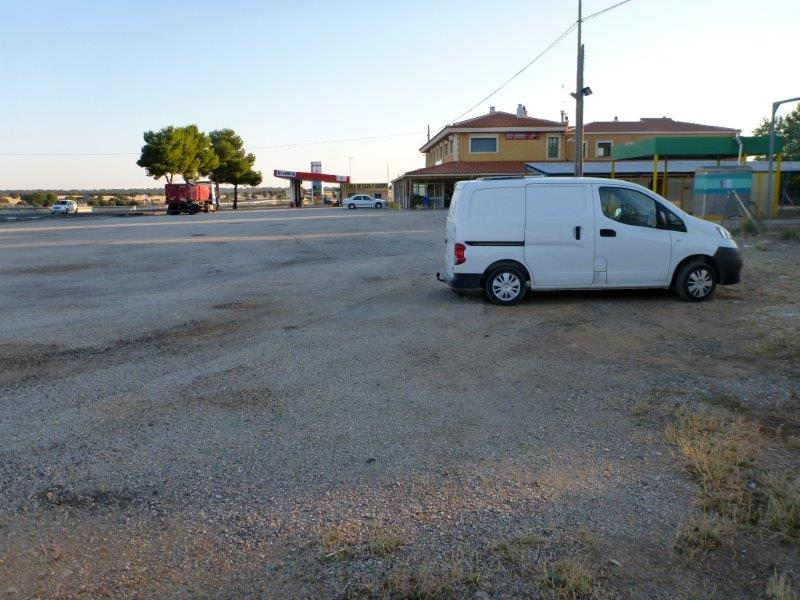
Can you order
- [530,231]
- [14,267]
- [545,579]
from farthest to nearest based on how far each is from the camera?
[14,267] < [530,231] < [545,579]

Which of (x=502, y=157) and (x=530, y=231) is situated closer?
(x=530, y=231)

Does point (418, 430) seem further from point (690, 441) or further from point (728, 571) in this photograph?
point (728, 571)

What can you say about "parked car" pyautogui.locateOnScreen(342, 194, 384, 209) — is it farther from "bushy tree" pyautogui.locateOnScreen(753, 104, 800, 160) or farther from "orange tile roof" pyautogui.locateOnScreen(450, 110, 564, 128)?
"bushy tree" pyautogui.locateOnScreen(753, 104, 800, 160)

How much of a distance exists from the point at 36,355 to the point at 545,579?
649cm

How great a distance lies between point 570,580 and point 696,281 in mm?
8138

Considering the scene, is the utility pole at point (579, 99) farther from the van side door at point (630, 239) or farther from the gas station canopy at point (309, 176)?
the gas station canopy at point (309, 176)

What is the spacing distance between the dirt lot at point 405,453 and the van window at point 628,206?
1279 millimetres

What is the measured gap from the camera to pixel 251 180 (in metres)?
95.6

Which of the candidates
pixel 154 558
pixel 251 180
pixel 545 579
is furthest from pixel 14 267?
pixel 251 180

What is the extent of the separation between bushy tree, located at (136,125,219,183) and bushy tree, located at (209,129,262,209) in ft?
26.9

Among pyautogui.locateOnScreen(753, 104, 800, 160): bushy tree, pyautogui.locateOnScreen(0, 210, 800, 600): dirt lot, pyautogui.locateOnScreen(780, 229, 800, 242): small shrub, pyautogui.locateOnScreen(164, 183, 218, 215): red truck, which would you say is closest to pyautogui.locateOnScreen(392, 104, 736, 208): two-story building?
pyautogui.locateOnScreen(753, 104, 800, 160): bushy tree

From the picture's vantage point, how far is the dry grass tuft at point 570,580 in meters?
3.15

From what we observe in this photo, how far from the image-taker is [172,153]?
248 feet

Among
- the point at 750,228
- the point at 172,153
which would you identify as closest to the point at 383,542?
the point at 750,228
